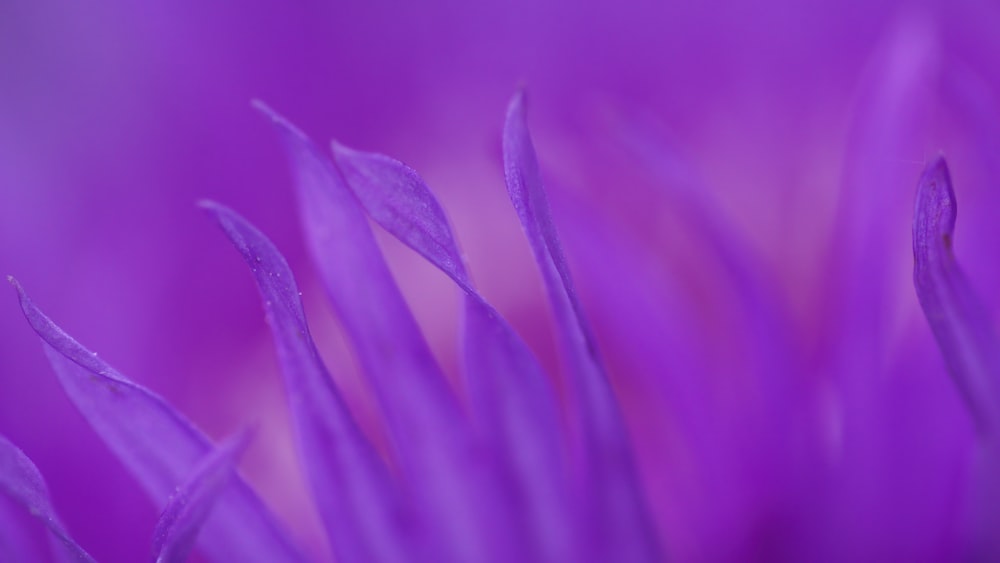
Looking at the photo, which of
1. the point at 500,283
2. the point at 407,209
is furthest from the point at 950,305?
the point at 500,283

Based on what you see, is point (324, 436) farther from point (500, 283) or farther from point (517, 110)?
point (500, 283)

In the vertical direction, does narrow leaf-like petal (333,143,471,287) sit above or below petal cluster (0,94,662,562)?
above

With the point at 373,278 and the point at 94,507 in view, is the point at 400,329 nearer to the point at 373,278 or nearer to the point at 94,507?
the point at 373,278

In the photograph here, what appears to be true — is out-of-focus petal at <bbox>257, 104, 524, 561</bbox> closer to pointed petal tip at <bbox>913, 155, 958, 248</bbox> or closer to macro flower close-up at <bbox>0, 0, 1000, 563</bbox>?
macro flower close-up at <bbox>0, 0, 1000, 563</bbox>

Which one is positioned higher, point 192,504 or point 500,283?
point 500,283

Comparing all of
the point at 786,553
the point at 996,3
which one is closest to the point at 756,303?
the point at 786,553

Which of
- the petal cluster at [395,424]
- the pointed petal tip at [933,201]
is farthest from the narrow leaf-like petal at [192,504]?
the pointed petal tip at [933,201]

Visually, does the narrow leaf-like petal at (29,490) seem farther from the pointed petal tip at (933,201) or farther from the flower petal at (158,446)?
the pointed petal tip at (933,201)

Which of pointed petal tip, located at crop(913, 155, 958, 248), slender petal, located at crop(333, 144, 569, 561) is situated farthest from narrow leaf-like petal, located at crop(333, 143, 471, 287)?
pointed petal tip, located at crop(913, 155, 958, 248)
